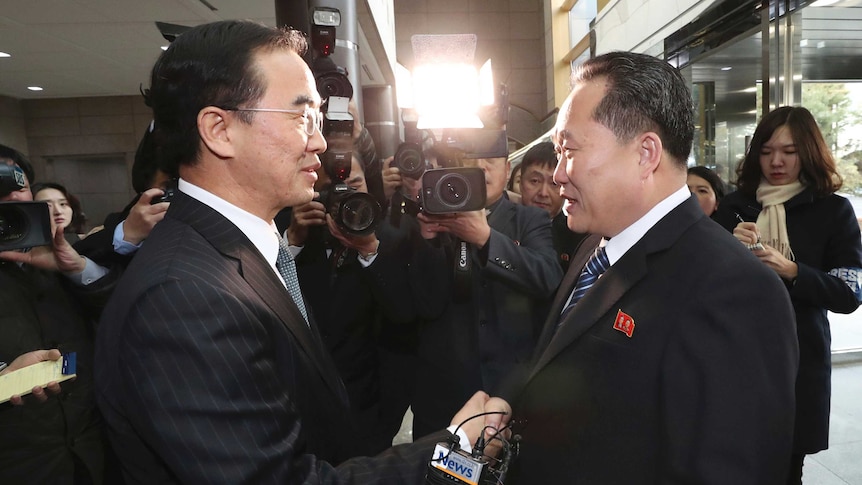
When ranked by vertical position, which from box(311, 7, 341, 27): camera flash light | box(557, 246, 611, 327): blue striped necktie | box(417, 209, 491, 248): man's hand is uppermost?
box(311, 7, 341, 27): camera flash light

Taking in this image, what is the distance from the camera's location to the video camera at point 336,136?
154cm

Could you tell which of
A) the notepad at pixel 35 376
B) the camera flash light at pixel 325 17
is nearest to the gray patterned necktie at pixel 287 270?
the notepad at pixel 35 376

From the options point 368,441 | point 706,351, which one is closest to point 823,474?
point 368,441

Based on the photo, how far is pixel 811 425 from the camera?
192 centimetres

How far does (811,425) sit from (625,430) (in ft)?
4.82

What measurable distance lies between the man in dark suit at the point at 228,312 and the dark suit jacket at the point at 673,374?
0.18m

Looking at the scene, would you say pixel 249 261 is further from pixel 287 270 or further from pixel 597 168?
pixel 597 168

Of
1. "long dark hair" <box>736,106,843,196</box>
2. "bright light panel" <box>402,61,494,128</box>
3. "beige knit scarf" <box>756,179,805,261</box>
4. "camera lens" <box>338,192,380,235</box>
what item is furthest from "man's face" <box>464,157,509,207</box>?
"long dark hair" <box>736,106,843,196</box>

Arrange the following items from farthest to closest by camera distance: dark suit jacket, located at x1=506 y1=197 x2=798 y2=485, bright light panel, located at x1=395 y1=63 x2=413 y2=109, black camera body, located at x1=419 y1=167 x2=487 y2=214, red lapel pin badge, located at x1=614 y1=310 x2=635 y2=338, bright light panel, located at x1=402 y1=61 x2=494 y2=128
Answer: bright light panel, located at x1=395 y1=63 x2=413 y2=109 < bright light panel, located at x1=402 y1=61 x2=494 y2=128 < black camera body, located at x1=419 y1=167 x2=487 y2=214 < red lapel pin badge, located at x1=614 y1=310 x2=635 y2=338 < dark suit jacket, located at x1=506 y1=197 x2=798 y2=485

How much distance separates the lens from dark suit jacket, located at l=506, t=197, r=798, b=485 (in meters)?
0.83

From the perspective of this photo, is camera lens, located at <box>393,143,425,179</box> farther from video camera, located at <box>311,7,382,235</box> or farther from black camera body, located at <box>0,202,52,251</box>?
black camera body, located at <box>0,202,52,251</box>

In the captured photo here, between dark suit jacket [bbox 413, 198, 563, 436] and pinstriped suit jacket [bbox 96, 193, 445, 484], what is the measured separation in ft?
2.62

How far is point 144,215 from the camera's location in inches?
63.2

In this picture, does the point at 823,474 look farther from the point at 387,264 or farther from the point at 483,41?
the point at 483,41
